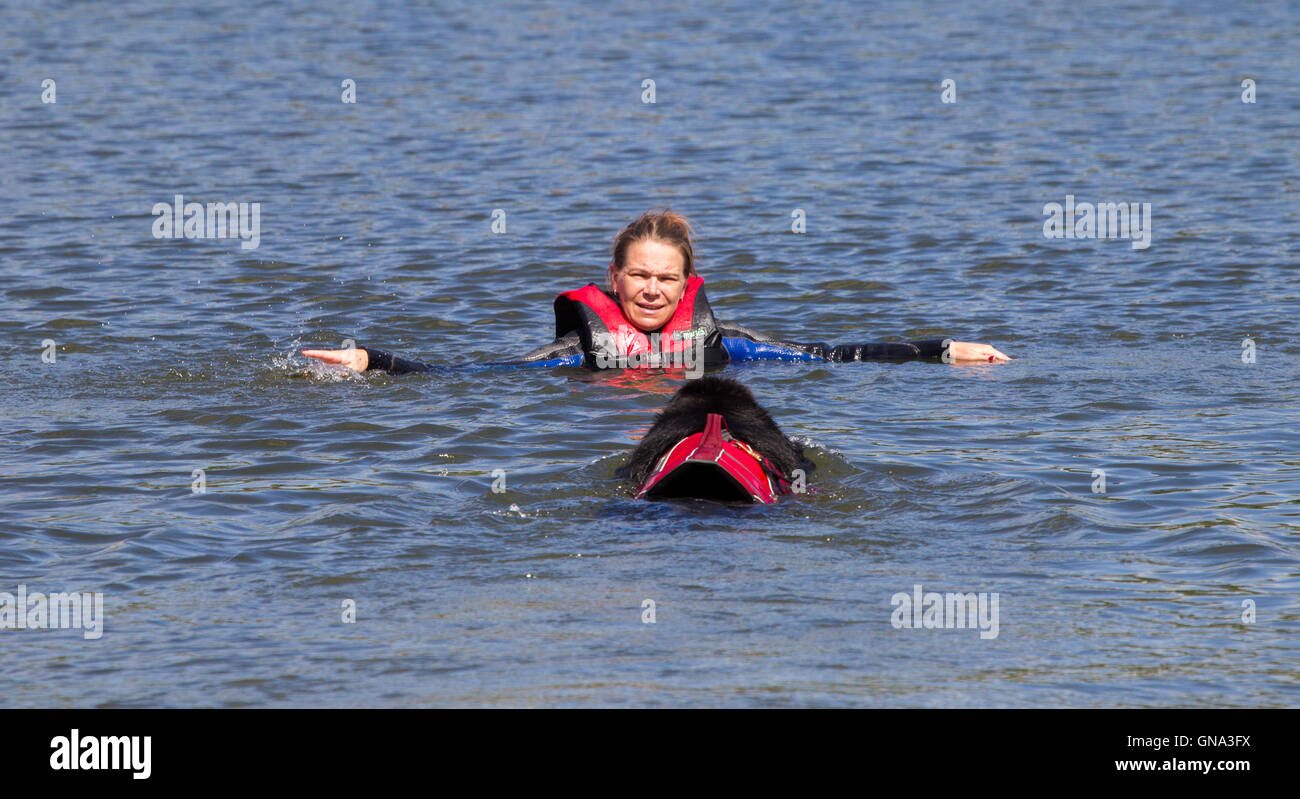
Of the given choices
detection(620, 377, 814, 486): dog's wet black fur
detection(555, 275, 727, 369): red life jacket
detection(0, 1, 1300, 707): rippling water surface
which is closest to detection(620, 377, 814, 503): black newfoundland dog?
detection(620, 377, 814, 486): dog's wet black fur

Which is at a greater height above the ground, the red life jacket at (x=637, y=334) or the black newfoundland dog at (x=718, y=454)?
the red life jacket at (x=637, y=334)

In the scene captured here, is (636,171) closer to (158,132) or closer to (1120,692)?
(158,132)

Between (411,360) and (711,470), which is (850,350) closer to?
(411,360)

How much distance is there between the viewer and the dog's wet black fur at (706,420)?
24.2 ft

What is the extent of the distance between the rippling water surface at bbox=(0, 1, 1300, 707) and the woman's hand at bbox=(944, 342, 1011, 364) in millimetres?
189

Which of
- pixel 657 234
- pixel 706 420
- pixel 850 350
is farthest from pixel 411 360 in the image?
pixel 706 420

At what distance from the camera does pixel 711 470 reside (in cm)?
696

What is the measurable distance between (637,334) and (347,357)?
1881 millimetres

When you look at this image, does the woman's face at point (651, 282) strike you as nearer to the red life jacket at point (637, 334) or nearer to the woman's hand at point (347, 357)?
the red life jacket at point (637, 334)

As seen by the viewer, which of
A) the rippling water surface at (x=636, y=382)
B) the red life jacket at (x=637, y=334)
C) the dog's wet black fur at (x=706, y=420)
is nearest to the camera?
the rippling water surface at (x=636, y=382)

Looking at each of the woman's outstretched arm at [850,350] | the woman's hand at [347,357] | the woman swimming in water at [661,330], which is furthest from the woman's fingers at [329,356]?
the woman's outstretched arm at [850,350]

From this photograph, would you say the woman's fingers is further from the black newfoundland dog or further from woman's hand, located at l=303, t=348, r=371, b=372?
the black newfoundland dog

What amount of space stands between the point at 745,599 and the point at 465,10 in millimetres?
24081

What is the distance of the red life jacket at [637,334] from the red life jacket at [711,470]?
3.24m
